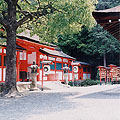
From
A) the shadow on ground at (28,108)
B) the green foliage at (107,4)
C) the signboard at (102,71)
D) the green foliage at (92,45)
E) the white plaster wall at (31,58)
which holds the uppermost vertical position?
the green foliage at (107,4)

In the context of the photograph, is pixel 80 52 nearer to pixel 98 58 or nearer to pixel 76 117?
pixel 98 58

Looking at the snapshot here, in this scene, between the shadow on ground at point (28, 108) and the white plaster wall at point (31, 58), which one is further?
the white plaster wall at point (31, 58)

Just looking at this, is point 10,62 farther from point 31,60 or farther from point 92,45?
point 92,45

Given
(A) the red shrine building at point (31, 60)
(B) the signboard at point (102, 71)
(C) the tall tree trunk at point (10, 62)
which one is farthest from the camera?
(B) the signboard at point (102, 71)

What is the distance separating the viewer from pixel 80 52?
31.4 m

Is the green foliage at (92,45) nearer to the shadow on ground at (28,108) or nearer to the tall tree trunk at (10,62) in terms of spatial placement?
the tall tree trunk at (10,62)

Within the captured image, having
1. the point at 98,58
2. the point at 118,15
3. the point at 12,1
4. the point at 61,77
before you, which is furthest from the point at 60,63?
the point at 118,15

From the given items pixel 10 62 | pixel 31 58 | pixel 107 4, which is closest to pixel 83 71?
pixel 107 4

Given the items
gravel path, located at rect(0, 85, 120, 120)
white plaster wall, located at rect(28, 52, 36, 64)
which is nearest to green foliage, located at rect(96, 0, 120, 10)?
white plaster wall, located at rect(28, 52, 36, 64)

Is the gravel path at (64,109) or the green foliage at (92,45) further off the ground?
the green foliage at (92,45)

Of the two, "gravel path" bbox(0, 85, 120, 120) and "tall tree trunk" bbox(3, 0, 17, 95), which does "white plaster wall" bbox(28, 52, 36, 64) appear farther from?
"gravel path" bbox(0, 85, 120, 120)

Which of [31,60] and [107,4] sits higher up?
[107,4]

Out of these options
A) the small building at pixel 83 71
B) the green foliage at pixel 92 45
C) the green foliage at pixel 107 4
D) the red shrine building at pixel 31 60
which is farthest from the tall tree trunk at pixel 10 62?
the green foliage at pixel 107 4

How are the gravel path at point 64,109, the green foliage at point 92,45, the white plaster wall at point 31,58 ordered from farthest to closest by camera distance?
1. the green foliage at point 92,45
2. the white plaster wall at point 31,58
3. the gravel path at point 64,109
